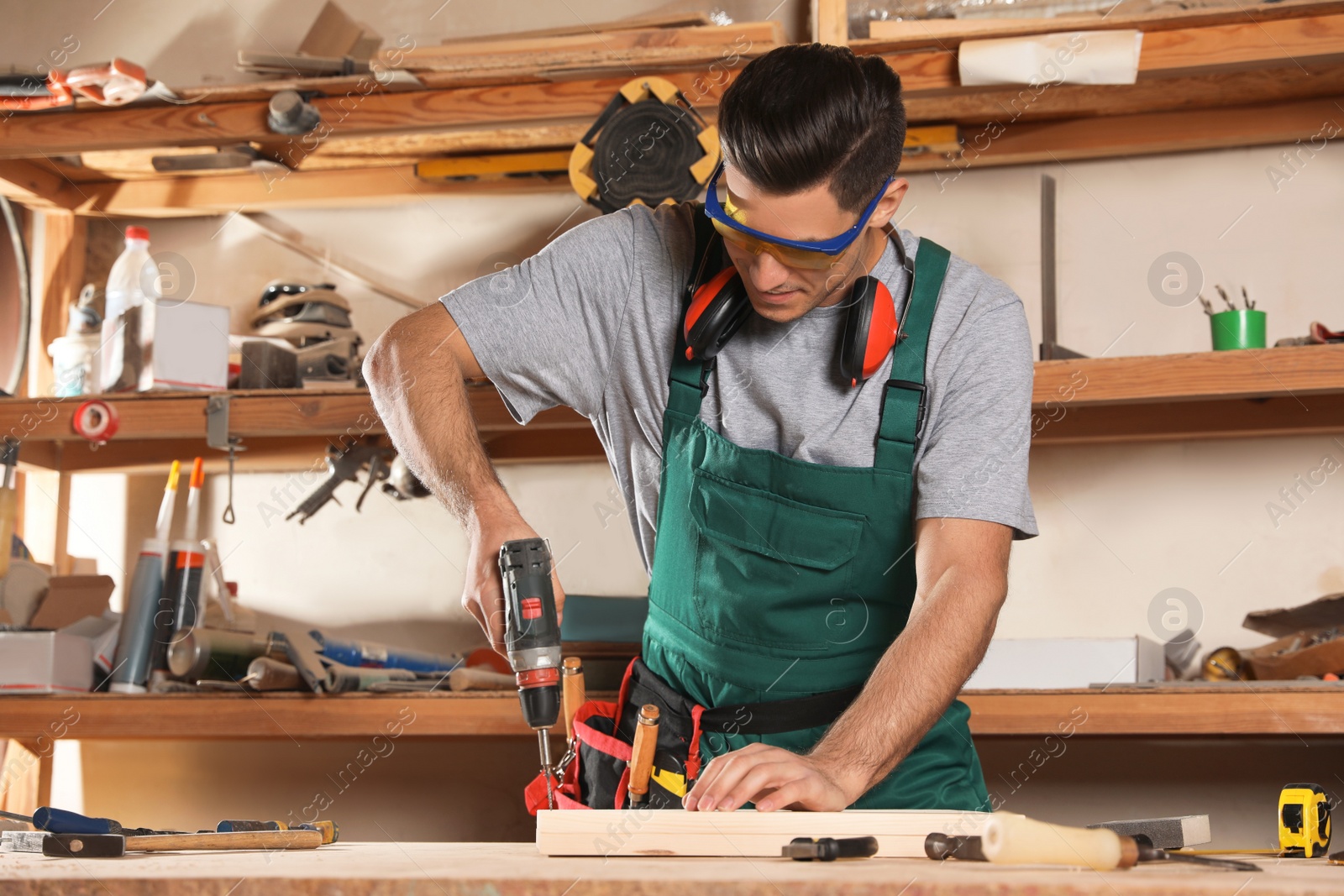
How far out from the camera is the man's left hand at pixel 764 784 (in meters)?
1.04

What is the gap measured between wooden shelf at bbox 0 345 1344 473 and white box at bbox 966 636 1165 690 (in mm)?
440

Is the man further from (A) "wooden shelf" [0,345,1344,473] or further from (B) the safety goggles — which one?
(A) "wooden shelf" [0,345,1344,473]

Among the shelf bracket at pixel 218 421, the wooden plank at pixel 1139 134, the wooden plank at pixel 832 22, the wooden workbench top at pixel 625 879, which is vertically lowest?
the wooden workbench top at pixel 625 879

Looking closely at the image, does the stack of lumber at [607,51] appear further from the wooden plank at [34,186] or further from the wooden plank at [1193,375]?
the wooden plank at [34,186]

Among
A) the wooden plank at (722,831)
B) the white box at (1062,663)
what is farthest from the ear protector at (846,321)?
the white box at (1062,663)

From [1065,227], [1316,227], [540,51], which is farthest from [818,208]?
[1316,227]

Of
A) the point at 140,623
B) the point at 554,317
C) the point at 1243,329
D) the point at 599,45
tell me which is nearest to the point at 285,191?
the point at 599,45

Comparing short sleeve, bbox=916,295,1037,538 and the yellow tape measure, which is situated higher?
short sleeve, bbox=916,295,1037,538

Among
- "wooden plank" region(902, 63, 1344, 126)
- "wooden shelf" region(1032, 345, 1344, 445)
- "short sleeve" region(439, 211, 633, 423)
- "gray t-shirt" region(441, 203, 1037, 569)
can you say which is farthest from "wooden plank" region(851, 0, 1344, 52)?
"short sleeve" region(439, 211, 633, 423)

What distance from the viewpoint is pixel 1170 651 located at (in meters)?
2.31

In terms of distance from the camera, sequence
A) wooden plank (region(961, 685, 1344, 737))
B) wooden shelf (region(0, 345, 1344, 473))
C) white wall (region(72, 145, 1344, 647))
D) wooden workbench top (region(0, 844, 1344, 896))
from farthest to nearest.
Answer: white wall (region(72, 145, 1344, 647)) < wooden shelf (region(0, 345, 1344, 473)) < wooden plank (region(961, 685, 1344, 737)) < wooden workbench top (region(0, 844, 1344, 896))

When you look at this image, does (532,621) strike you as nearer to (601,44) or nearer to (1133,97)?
(601,44)

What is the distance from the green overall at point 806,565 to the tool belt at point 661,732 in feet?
0.04

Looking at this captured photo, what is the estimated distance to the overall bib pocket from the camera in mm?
1438
